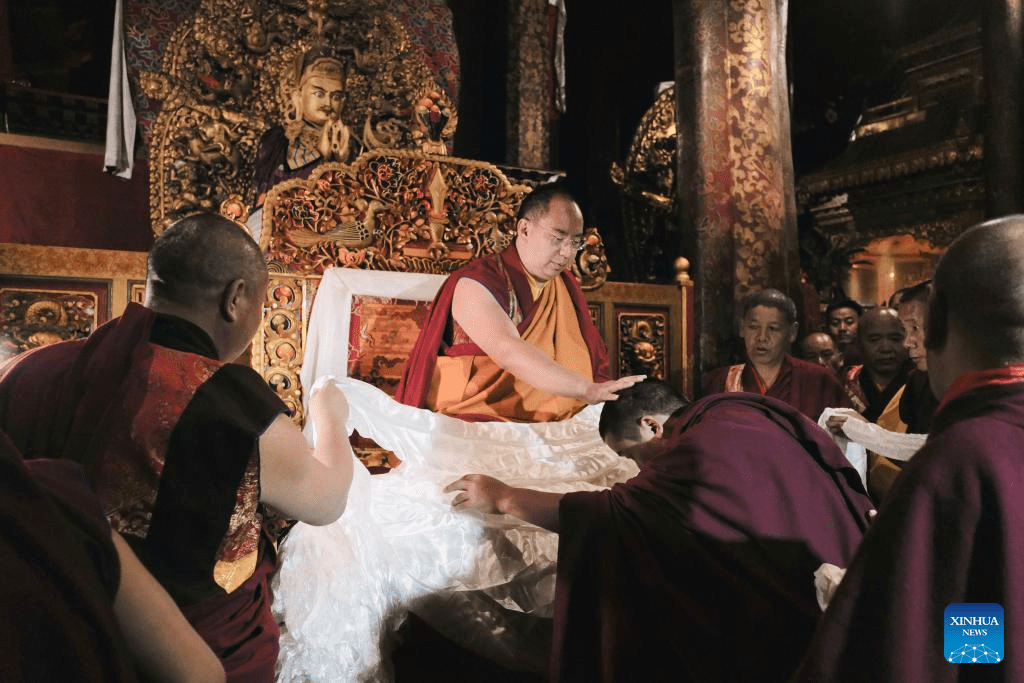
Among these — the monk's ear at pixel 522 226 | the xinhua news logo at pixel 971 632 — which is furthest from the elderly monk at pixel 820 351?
the xinhua news logo at pixel 971 632

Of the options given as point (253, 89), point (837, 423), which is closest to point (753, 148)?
point (837, 423)

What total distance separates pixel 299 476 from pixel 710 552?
962 millimetres

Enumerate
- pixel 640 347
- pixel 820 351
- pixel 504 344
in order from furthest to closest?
pixel 820 351
pixel 640 347
pixel 504 344

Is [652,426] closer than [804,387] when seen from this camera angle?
Yes

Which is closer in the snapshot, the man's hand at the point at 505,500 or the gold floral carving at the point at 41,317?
the man's hand at the point at 505,500

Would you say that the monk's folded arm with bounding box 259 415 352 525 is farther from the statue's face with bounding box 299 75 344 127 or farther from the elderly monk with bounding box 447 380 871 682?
the statue's face with bounding box 299 75 344 127

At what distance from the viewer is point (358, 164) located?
3865 mm

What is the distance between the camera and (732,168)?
4.96m

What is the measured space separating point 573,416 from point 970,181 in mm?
6183

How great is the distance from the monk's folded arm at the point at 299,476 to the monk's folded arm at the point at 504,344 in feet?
4.00

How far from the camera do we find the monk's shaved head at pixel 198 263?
1651mm

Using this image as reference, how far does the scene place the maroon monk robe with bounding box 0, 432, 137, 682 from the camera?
81 cm

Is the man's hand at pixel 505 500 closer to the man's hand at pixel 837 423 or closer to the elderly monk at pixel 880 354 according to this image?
the man's hand at pixel 837 423

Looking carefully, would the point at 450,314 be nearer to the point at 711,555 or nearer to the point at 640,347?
the point at 640,347
